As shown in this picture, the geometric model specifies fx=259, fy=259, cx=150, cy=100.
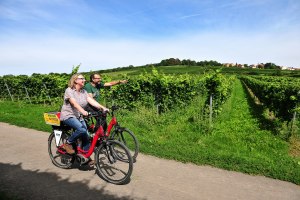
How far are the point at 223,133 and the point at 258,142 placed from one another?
124 centimetres

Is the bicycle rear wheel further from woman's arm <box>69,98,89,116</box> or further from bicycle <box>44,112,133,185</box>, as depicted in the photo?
woman's arm <box>69,98,89,116</box>

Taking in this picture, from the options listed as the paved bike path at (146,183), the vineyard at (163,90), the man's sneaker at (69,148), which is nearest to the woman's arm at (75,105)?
the man's sneaker at (69,148)

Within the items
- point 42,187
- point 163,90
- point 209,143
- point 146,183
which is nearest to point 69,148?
point 42,187

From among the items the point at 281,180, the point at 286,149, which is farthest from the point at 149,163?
the point at 286,149

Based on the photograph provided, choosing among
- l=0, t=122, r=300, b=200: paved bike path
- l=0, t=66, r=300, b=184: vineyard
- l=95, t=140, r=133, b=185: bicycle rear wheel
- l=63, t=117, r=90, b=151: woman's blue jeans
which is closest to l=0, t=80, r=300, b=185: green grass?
l=0, t=66, r=300, b=184: vineyard

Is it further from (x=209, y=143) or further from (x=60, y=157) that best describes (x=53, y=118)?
(x=209, y=143)

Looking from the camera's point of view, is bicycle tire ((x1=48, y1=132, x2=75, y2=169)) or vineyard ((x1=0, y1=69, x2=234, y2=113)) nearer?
bicycle tire ((x1=48, y1=132, x2=75, y2=169))

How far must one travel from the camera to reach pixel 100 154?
18.1 ft

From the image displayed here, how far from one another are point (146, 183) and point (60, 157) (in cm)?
246

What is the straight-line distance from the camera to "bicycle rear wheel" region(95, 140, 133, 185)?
5.07 meters

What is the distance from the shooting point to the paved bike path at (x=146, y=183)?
4547 millimetres

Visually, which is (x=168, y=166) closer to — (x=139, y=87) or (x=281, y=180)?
(x=281, y=180)

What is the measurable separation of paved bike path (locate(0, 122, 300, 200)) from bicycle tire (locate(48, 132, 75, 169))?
0.13m

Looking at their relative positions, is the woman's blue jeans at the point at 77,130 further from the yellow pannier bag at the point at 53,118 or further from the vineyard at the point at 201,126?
the vineyard at the point at 201,126
